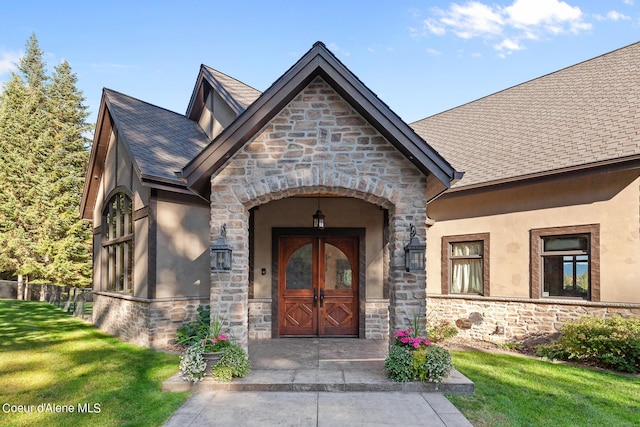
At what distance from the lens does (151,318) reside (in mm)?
9484

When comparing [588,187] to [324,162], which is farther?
[588,187]

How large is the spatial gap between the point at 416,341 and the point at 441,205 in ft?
21.1

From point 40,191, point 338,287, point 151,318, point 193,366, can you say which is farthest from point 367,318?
point 40,191

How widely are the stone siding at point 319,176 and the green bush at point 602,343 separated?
3979 mm

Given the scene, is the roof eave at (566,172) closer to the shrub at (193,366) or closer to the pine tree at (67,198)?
the shrub at (193,366)

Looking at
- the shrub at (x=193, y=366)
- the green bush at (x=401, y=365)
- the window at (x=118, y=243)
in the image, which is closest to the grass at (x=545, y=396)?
the green bush at (x=401, y=365)

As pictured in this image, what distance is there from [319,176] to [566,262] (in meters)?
6.61

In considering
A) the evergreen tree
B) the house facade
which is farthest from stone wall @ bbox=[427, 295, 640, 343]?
the evergreen tree

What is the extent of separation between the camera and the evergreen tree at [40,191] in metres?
23.5

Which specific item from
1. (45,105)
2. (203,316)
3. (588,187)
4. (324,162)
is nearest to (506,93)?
(588,187)

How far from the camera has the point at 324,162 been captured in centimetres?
704

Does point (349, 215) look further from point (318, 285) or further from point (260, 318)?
point (260, 318)

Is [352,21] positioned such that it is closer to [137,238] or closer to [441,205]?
[441,205]

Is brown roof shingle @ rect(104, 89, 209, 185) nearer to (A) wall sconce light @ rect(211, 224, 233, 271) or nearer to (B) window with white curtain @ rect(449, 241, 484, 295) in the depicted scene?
(A) wall sconce light @ rect(211, 224, 233, 271)
